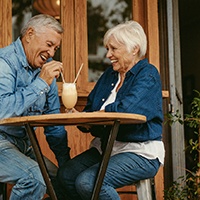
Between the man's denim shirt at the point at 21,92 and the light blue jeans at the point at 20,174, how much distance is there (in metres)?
0.19

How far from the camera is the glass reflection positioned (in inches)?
155

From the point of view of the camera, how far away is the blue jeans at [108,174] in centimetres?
276

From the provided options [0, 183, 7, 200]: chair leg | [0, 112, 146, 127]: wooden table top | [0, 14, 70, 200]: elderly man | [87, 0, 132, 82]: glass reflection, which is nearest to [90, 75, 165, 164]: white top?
[0, 112, 146, 127]: wooden table top

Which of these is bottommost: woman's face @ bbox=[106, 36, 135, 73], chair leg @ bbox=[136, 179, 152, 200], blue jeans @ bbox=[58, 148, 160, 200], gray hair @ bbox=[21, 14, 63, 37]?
chair leg @ bbox=[136, 179, 152, 200]

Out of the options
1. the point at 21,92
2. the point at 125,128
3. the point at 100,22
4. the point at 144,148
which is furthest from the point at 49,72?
the point at 100,22

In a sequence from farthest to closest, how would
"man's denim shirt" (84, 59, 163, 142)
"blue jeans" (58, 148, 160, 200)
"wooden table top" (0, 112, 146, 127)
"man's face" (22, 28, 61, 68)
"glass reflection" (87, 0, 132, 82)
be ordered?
"glass reflection" (87, 0, 132, 82) < "man's face" (22, 28, 61, 68) < "man's denim shirt" (84, 59, 163, 142) < "blue jeans" (58, 148, 160, 200) < "wooden table top" (0, 112, 146, 127)

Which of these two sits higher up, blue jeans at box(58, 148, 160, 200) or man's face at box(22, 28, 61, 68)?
man's face at box(22, 28, 61, 68)

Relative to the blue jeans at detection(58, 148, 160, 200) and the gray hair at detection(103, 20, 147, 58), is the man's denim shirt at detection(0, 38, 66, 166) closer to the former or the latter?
the blue jeans at detection(58, 148, 160, 200)

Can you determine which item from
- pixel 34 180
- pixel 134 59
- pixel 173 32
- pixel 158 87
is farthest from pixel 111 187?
pixel 173 32

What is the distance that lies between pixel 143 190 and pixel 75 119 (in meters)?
0.65

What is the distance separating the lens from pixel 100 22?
13.2ft

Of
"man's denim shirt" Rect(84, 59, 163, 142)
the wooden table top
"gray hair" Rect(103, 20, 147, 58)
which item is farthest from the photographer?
"gray hair" Rect(103, 20, 147, 58)

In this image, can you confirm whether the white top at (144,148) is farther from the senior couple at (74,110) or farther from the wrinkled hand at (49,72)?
the wrinkled hand at (49,72)

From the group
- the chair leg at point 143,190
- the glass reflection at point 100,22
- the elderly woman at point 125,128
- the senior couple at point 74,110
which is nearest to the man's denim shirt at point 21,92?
the senior couple at point 74,110
